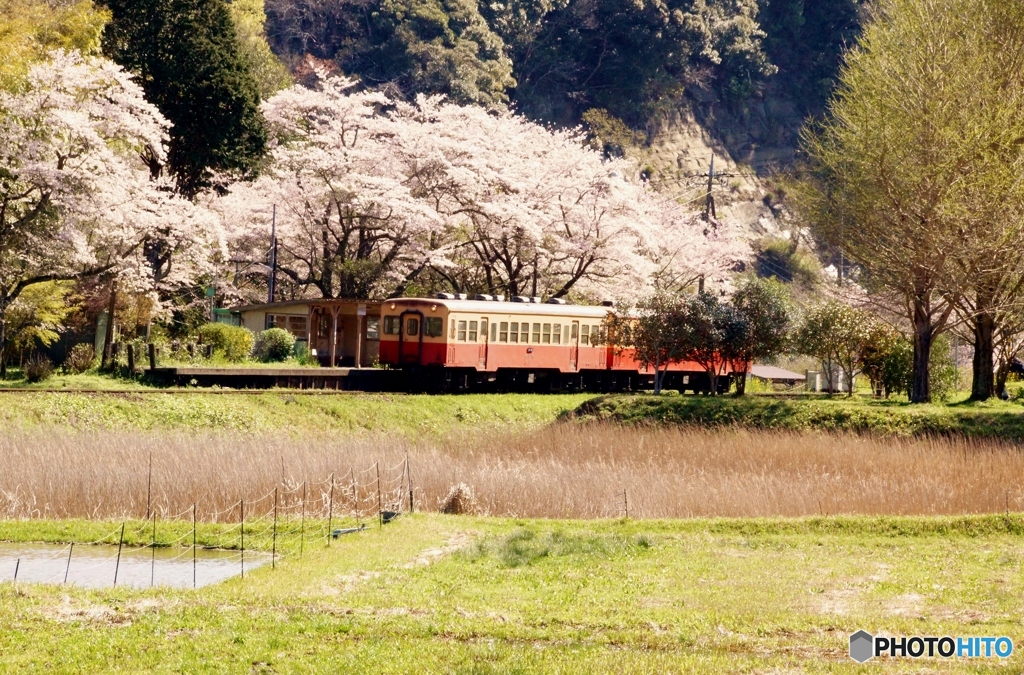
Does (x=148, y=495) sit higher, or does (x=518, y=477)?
(x=518, y=477)

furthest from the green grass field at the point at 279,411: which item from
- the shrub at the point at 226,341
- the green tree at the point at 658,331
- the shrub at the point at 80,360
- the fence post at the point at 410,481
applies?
the fence post at the point at 410,481

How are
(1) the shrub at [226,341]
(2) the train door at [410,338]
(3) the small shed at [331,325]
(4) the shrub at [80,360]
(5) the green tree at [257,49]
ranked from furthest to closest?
1. (5) the green tree at [257,49]
2. (3) the small shed at [331,325]
3. (1) the shrub at [226,341]
4. (2) the train door at [410,338]
5. (4) the shrub at [80,360]

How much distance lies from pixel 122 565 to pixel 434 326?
20316mm

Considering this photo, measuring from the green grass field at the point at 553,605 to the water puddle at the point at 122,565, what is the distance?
54 cm

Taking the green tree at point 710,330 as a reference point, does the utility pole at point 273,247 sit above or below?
above

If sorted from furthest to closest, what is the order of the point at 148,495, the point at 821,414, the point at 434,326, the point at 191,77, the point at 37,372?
1. the point at 191,77
2. the point at 434,326
3. the point at 37,372
4. the point at 821,414
5. the point at 148,495

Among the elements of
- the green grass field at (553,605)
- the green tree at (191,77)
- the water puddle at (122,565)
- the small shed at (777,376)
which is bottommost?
the water puddle at (122,565)

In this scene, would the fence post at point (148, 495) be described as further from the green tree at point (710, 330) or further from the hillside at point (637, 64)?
the hillside at point (637, 64)

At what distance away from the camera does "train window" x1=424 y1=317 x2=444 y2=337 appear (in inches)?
1310

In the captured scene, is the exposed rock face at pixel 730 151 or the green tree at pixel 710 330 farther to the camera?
the exposed rock face at pixel 730 151

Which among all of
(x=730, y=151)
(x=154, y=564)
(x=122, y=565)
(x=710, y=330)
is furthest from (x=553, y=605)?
(x=730, y=151)

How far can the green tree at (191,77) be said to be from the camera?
1449 inches

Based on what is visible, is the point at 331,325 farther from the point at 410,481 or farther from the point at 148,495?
the point at 148,495

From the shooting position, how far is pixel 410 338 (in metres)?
34.0
